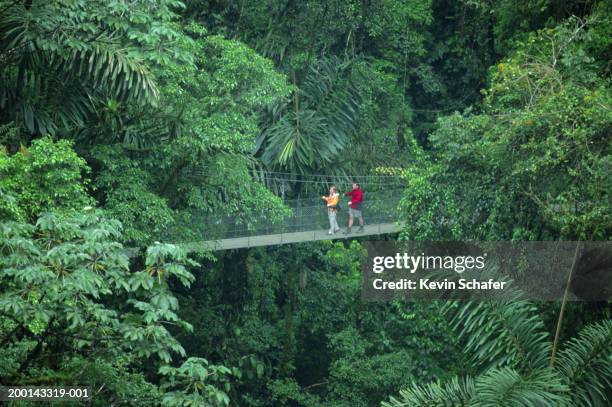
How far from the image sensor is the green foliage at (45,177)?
15.1 metres

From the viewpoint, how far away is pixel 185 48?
17359 millimetres

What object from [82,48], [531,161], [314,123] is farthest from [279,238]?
[531,161]

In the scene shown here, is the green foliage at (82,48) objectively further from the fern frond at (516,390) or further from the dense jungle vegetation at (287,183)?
the fern frond at (516,390)

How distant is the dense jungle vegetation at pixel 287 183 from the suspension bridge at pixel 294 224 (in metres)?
0.19

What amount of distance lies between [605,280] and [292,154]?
10997 millimetres

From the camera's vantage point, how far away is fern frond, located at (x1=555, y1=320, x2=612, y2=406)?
8969mm

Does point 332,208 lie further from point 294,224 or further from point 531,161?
point 531,161

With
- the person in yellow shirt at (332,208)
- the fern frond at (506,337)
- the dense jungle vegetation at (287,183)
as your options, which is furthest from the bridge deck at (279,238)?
the fern frond at (506,337)

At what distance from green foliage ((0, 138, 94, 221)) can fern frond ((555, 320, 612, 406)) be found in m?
7.97

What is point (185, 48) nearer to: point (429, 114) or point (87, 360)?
point (87, 360)

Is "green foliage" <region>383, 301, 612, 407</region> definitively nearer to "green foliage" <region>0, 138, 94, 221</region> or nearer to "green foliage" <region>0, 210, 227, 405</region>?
"green foliage" <region>0, 210, 227, 405</region>

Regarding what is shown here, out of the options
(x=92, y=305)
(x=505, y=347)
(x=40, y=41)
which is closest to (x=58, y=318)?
(x=92, y=305)

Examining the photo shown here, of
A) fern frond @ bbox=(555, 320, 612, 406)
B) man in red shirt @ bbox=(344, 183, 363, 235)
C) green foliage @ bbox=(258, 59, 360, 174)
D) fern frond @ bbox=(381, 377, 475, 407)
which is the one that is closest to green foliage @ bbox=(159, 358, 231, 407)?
fern frond @ bbox=(381, 377, 475, 407)

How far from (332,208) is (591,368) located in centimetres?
1095
